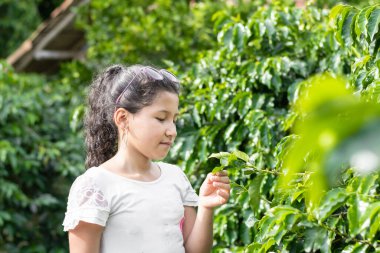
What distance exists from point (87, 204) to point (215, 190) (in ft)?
1.24

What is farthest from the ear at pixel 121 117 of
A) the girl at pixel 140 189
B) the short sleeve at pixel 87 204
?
the short sleeve at pixel 87 204

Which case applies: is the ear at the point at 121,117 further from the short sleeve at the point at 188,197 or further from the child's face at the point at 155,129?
the short sleeve at the point at 188,197

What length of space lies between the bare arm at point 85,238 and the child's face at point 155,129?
29 cm

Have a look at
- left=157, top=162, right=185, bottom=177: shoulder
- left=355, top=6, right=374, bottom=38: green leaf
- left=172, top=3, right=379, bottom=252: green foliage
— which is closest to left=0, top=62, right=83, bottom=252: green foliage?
left=172, top=3, right=379, bottom=252: green foliage

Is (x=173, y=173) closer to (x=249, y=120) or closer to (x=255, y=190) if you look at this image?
(x=255, y=190)

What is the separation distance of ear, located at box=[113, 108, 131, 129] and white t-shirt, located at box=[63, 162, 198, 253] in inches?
7.1

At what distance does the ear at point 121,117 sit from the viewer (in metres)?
2.24

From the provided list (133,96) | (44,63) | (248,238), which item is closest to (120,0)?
(44,63)

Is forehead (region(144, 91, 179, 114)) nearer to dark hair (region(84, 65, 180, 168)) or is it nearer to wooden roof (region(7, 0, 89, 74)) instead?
dark hair (region(84, 65, 180, 168))

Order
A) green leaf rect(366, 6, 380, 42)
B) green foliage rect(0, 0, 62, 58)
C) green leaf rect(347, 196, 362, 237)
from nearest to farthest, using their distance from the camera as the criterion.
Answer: green leaf rect(347, 196, 362, 237)
green leaf rect(366, 6, 380, 42)
green foliage rect(0, 0, 62, 58)

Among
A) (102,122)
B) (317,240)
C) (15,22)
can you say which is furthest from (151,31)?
(15,22)

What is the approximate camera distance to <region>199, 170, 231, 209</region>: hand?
6.71 ft

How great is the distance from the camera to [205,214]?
2.16 metres

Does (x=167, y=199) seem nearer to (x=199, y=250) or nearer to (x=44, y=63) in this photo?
(x=199, y=250)
